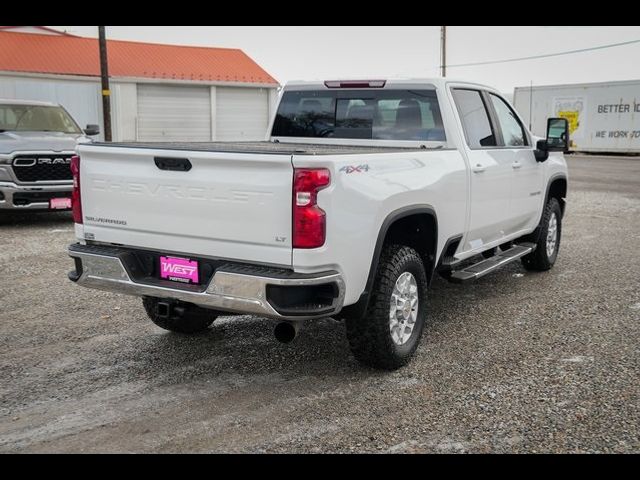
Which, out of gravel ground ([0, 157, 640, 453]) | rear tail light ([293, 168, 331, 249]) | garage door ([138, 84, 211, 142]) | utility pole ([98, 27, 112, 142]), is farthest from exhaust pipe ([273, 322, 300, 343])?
garage door ([138, 84, 211, 142])

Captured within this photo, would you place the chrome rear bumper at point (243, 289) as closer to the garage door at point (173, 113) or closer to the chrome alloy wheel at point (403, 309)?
the chrome alloy wheel at point (403, 309)

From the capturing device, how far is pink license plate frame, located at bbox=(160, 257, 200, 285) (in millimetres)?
3977

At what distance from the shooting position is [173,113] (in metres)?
26.7

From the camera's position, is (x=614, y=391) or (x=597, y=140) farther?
(x=597, y=140)

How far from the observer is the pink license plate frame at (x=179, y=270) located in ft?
13.0

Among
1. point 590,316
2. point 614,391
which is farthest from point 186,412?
point 590,316

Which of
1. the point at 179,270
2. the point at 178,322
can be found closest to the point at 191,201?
the point at 179,270

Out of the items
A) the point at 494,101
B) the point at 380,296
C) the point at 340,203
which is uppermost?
the point at 494,101

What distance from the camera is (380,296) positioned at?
4.25 m

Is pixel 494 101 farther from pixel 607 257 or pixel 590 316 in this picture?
pixel 607 257

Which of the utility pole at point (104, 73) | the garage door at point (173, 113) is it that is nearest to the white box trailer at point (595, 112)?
the garage door at point (173, 113)

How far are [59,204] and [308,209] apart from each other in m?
7.83

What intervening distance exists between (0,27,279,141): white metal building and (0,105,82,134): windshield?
1216 centimetres
